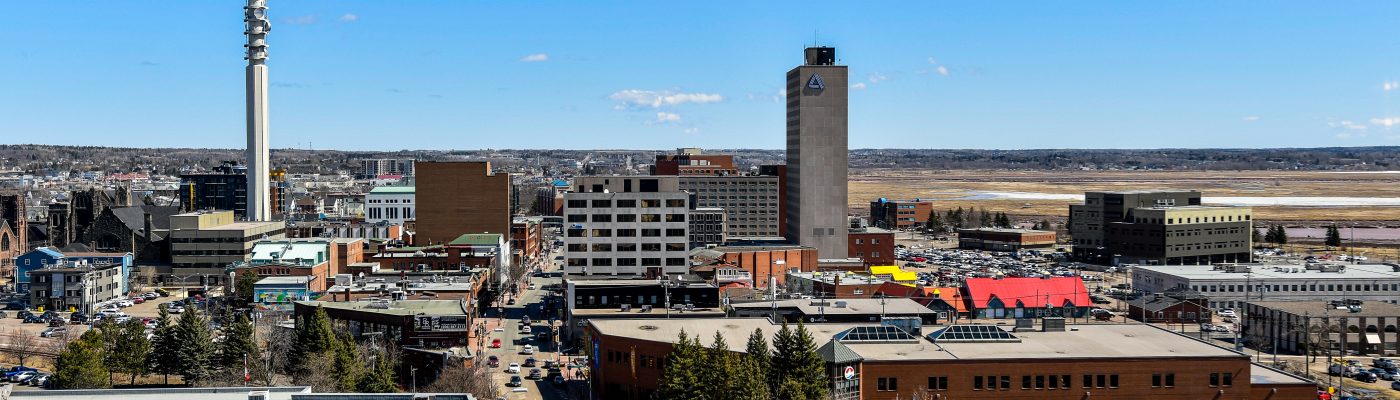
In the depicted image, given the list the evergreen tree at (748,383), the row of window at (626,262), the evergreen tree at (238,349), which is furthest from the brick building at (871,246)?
the evergreen tree at (748,383)

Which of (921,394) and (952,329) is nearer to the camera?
(921,394)

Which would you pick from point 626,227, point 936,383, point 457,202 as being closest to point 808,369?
point 936,383

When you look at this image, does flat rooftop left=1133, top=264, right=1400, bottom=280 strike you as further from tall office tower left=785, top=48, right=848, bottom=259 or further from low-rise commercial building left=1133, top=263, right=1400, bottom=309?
tall office tower left=785, top=48, right=848, bottom=259

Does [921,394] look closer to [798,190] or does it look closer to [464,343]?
[464,343]

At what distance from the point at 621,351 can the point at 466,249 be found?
2360 inches

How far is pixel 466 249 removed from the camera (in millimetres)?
120500

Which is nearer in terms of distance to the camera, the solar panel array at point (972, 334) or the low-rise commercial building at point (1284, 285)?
the solar panel array at point (972, 334)

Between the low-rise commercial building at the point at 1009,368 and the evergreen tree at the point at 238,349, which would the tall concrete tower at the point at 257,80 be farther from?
the low-rise commercial building at the point at 1009,368

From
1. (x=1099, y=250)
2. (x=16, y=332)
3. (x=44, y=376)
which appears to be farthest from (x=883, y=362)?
(x=1099, y=250)

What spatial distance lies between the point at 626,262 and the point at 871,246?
4072 cm

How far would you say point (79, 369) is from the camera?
214 ft

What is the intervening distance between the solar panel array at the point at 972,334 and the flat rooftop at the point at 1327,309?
29969 millimetres

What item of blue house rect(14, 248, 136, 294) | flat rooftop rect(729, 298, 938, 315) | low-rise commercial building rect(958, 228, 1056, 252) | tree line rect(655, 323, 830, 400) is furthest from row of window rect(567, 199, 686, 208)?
low-rise commercial building rect(958, 228, 1056, 252)

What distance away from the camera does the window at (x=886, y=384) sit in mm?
56969
